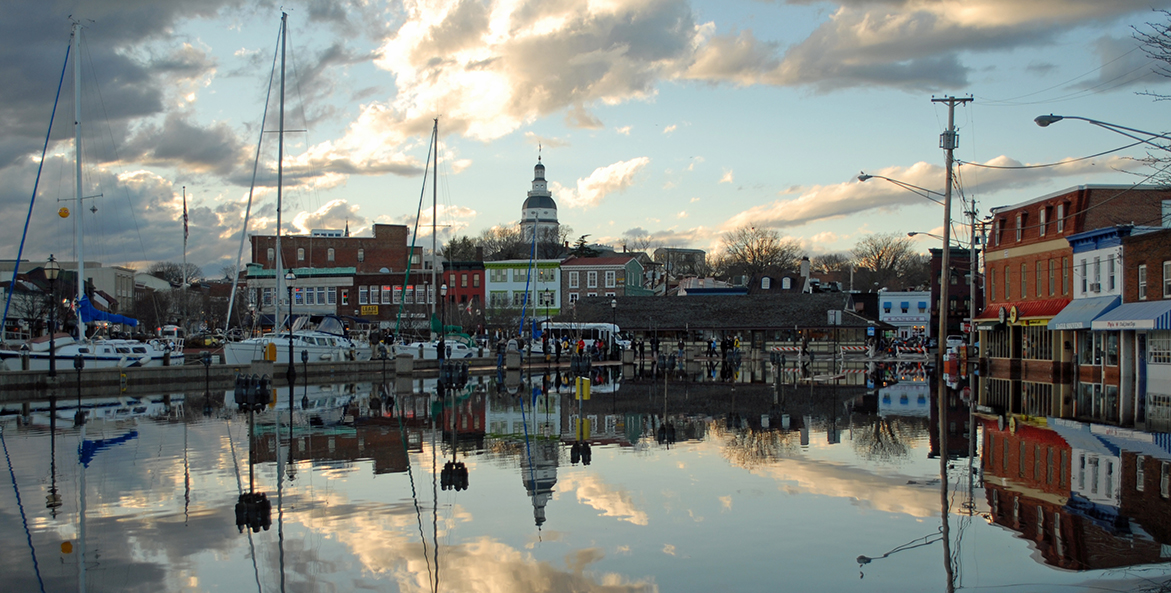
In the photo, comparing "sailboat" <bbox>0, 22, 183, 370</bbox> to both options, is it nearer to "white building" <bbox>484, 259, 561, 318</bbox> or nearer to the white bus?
the white bus

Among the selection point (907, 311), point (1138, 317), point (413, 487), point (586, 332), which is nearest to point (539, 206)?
point (907, 311)

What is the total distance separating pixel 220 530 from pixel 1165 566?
34.0 feet

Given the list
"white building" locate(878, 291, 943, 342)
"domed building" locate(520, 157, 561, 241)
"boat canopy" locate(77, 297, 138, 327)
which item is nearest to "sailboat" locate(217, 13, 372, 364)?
"boat canopy" locate(77, 297, 138, 327)

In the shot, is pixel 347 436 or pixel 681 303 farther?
pixel 681 303

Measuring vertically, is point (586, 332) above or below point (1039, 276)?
below

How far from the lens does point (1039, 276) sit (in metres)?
43.8

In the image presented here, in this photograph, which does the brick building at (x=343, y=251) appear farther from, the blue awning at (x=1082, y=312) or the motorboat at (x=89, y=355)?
the blue awning at (x=1082, y=312)

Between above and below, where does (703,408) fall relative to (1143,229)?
below

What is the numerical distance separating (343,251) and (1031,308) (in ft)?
258

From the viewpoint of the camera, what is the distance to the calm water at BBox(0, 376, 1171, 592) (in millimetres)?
9227

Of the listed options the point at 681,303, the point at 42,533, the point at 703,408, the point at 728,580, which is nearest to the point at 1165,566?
the point at 728,580

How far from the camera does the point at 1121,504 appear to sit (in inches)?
491

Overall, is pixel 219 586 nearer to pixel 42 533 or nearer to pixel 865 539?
pixel 42 533

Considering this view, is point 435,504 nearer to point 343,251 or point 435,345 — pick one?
point 435,345
